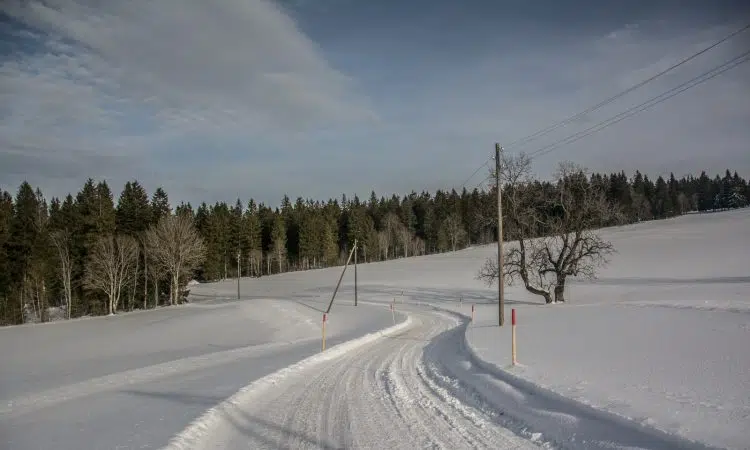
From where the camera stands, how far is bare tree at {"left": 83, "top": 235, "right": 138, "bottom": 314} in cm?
5238

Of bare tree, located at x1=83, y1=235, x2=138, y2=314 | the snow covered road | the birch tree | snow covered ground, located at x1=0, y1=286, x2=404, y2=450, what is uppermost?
the birch tree

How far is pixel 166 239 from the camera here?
57.4 meters

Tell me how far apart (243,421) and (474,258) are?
86.5m

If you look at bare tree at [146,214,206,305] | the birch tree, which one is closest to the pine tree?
bare tree at [146,214,206,305]

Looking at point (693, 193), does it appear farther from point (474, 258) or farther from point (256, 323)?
point (256, 323)

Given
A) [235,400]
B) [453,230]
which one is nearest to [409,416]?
[235,400]

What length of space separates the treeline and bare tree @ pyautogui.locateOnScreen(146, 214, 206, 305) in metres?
0.16

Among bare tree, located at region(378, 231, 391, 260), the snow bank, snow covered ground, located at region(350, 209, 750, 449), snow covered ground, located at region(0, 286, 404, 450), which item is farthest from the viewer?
bare tree, located at region(378, 231, 391, 260)

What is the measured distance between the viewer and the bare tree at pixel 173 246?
5727 centimetres

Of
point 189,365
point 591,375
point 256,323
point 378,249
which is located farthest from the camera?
point 378,249

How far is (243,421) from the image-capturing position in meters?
8.55

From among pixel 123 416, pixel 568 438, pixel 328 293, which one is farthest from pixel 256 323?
pixel 328 293

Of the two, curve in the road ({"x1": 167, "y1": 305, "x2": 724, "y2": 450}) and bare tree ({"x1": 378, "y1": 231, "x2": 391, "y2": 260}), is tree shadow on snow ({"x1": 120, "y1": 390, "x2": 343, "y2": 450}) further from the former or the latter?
bare tree ({"x1": 378, "y1": 231, "x2": 391, "y2": 260})

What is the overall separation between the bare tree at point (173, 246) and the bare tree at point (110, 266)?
292cm
